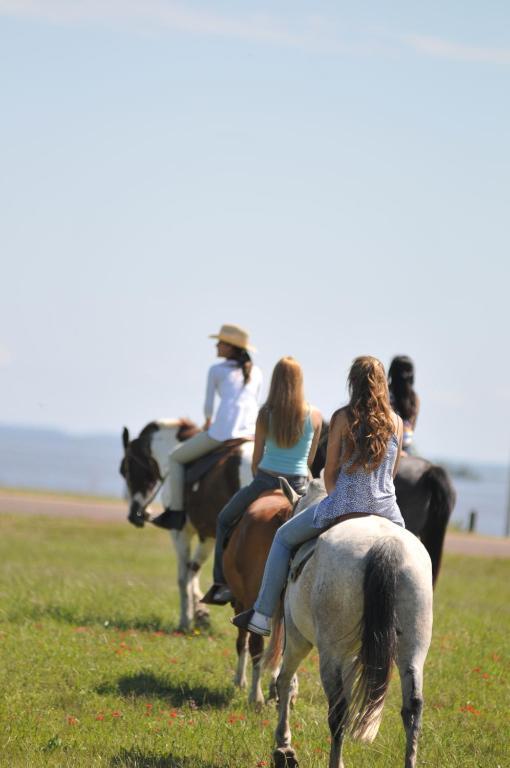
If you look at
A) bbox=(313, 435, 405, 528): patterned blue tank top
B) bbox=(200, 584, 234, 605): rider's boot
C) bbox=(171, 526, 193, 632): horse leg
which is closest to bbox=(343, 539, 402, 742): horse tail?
bbox=(313, 435, 405, 528): patterned blue tank top

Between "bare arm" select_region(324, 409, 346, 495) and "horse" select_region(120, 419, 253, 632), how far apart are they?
482 cm

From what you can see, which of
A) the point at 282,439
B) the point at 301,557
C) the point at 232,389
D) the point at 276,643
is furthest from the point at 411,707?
the point at 232,389

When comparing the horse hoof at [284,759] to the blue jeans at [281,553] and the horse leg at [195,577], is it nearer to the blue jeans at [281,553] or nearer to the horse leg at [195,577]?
the blue jeans at [281,553]

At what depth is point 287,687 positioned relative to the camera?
7648 millimetres

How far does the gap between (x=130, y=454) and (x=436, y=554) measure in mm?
4523

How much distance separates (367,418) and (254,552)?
7.63ft

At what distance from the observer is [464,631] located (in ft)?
42.5

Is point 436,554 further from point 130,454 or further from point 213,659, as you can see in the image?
point 130,454


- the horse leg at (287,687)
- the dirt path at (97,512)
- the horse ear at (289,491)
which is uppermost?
the horse ear at (289,491)

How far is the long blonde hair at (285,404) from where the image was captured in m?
8.92

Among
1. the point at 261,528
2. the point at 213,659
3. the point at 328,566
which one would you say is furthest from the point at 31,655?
the point at 328,566

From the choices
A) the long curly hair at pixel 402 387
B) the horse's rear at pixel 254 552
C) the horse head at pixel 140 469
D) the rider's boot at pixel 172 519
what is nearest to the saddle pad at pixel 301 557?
the horse's rear at pixel 254 552

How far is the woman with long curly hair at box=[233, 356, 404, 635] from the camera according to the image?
7004 millimetres

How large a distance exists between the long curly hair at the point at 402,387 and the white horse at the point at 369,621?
16.7 ft
